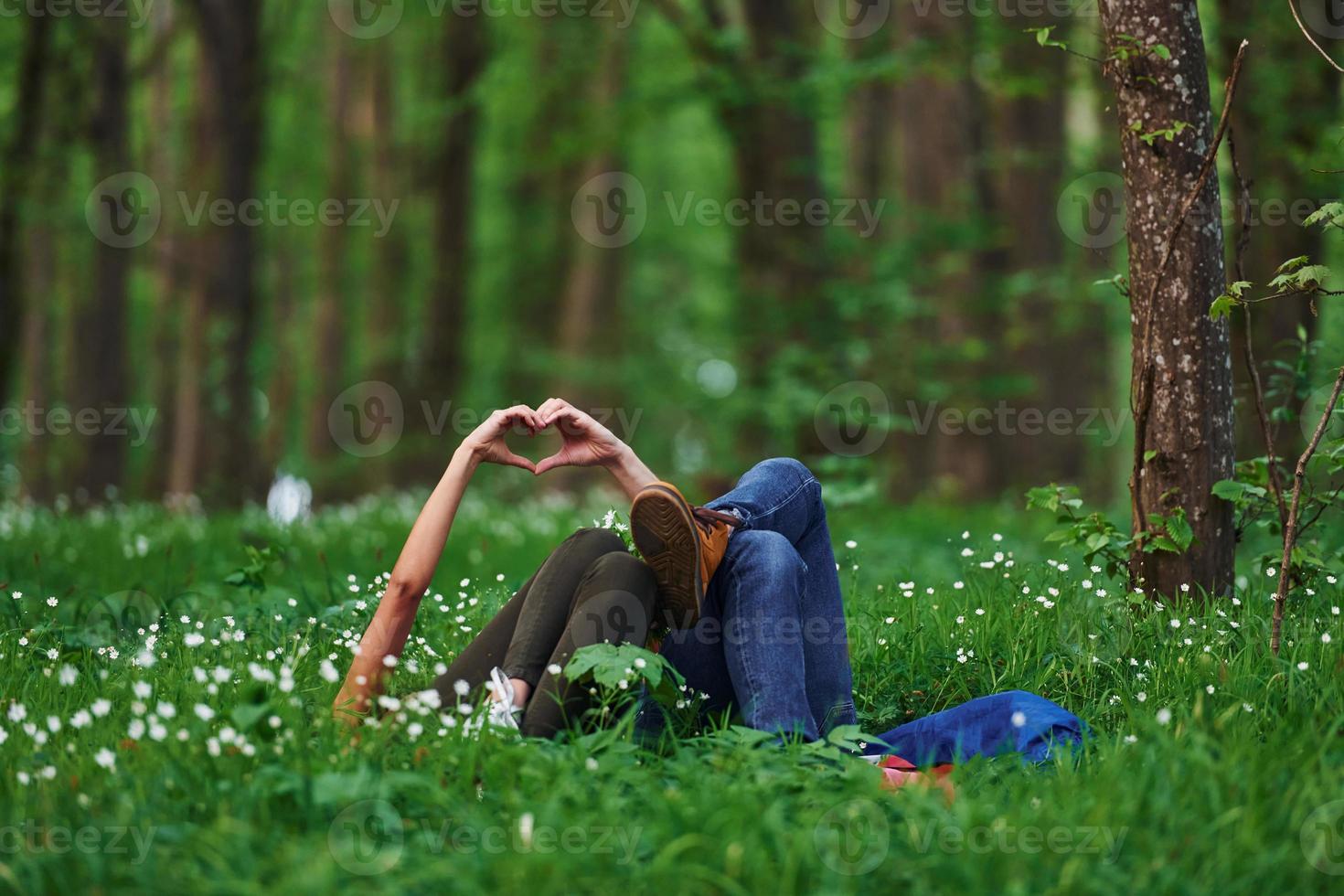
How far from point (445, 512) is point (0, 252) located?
7.90 metres

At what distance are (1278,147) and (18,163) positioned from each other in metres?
9.44

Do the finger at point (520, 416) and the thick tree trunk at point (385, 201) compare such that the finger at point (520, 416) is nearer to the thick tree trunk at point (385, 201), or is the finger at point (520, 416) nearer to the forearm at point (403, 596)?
the forearm at point (403, 596)

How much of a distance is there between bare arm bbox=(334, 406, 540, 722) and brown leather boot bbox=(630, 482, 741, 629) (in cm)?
63

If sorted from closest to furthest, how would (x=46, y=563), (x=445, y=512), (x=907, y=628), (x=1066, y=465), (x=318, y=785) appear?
(x=318, y=785) → (x=445, y=512) → (x=907, y=628) → (x=46, y=563) → (x=1066, y=465)

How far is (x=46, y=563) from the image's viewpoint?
6.93m

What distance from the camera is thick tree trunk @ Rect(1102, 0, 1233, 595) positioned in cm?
457

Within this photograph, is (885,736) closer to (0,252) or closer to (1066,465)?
(0,252)

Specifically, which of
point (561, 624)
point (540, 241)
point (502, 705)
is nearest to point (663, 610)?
point (561, 624)

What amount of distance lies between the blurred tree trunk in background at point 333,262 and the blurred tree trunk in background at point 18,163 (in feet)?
26.0

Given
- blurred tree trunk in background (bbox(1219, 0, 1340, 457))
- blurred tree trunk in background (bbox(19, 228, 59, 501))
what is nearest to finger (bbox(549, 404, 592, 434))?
blurred tree trunk in background (bbox(1219, 0, 1340, 457))

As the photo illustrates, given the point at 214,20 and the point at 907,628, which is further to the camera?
the point at 214,20

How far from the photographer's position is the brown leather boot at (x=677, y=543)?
139 inches

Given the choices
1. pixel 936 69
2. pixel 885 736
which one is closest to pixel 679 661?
pixel 885 736

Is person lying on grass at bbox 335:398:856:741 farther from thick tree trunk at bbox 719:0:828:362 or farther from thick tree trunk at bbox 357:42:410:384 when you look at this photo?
thick tree trunk at bbox 357:42:410:384
